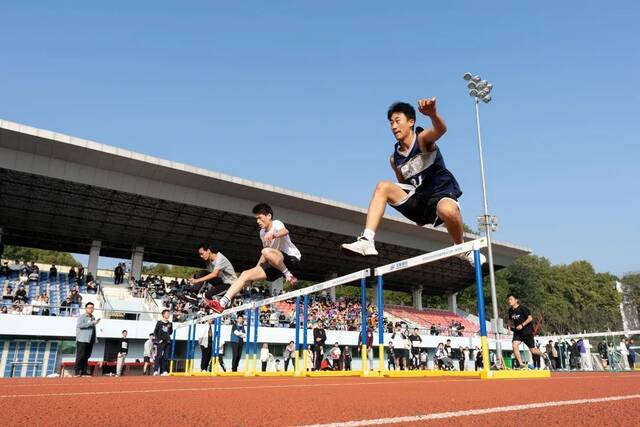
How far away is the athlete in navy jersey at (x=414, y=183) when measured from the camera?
169 inches

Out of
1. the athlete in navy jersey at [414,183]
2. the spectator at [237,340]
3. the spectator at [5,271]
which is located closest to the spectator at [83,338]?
the spectator at [237,340]

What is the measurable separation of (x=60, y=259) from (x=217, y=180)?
143 feet

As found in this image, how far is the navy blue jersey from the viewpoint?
433 centimetres

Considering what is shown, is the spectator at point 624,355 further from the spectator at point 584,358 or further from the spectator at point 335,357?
the spectator at point 335,357

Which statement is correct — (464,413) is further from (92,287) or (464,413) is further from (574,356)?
(92,287)

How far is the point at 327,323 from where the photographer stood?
24.9 m

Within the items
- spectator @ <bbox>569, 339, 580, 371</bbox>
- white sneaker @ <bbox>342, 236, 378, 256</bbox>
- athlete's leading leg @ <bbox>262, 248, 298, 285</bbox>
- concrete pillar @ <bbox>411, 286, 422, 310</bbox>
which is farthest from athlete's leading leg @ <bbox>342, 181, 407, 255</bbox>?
concrete pillar @ <bbox>411, 286, 422, 310</bbox>

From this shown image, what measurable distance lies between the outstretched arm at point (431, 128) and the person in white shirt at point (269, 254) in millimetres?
3013

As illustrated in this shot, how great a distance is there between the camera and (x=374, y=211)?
4.31m

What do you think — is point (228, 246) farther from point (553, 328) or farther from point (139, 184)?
point (553, 328)

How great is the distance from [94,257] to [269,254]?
81.6ft

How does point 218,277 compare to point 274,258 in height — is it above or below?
below

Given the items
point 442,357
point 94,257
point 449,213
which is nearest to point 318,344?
point 442,357

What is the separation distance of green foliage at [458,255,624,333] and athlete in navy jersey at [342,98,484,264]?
165 feet
